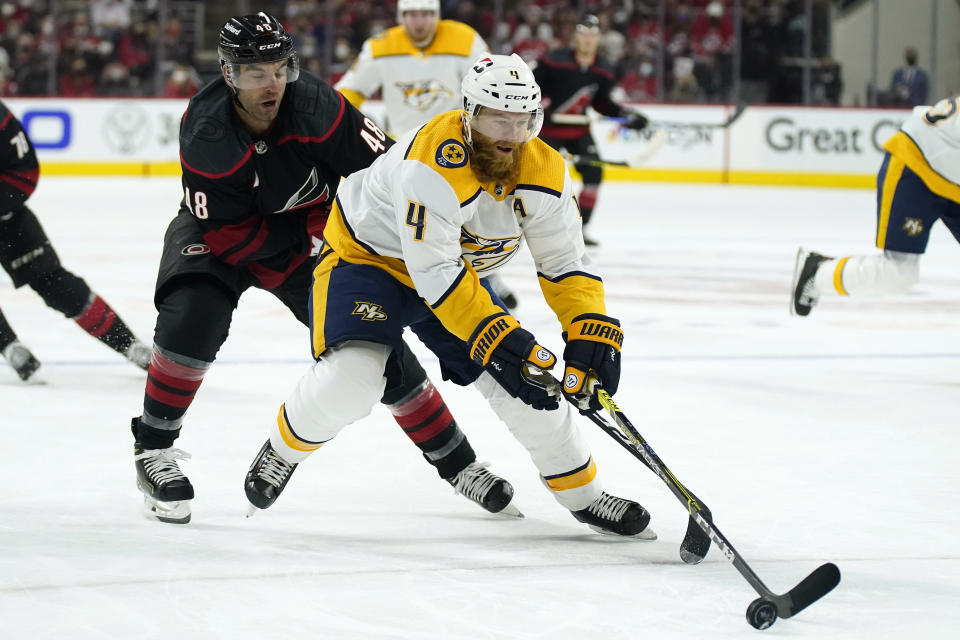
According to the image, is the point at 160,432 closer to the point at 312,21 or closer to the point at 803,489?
the point at 803,489

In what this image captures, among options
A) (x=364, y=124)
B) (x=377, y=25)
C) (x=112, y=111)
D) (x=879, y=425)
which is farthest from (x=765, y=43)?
(x=364, y=124)

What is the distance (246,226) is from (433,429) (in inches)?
21.8

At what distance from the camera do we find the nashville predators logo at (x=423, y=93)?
5637mm

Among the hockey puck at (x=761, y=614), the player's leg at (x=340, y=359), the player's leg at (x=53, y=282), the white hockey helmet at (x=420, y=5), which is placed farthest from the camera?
the white hockey helmet at (x=420, y=5)

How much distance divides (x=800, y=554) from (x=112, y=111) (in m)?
10.1

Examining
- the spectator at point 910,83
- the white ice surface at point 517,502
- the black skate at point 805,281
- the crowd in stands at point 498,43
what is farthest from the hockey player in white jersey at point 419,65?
the spectator at point 910,83

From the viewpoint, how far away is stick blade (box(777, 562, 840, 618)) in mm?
1939

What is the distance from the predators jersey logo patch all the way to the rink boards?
29.7 ft

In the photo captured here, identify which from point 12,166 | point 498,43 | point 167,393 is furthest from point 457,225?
point 498,43

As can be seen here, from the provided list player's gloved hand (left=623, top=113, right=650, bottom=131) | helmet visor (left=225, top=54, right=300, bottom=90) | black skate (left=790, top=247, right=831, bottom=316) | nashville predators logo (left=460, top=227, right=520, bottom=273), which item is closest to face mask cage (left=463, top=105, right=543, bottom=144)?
nashville predators logo (left=460, top=227, right=520, bottom=273)

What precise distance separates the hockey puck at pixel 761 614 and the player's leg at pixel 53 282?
243 cm

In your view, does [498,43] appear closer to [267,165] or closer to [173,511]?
[267,165]

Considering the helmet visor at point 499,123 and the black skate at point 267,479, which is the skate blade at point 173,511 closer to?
the black skate at point 267,479

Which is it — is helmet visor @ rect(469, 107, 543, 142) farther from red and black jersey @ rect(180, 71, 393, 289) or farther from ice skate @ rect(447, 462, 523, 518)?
ice skate @ rect(447, 462, 523, 518)
